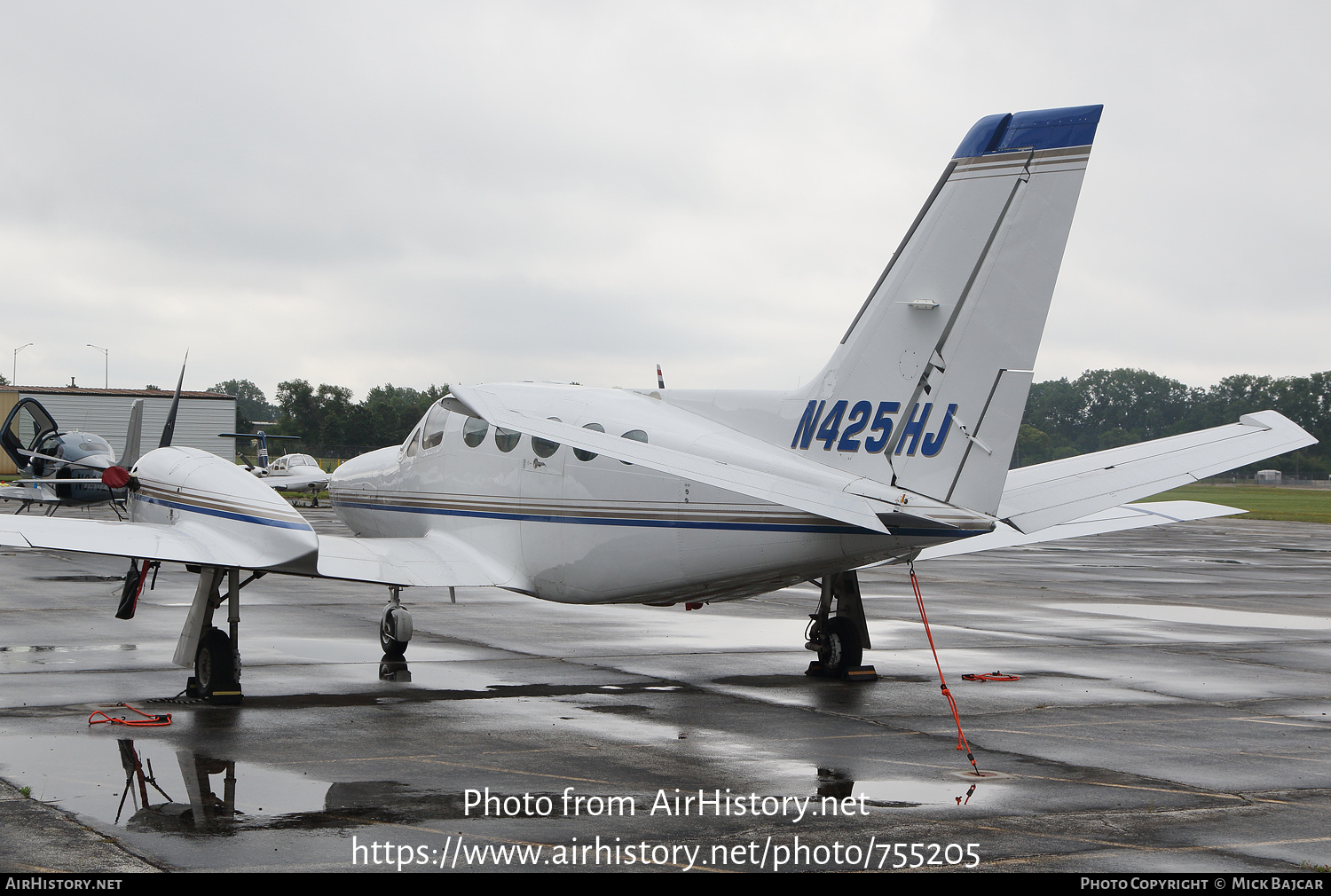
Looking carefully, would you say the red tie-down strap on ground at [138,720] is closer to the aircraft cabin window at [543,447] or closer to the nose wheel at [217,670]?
the nose wheel at [217,670]

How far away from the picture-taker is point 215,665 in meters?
12.6

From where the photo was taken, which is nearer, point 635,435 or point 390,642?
point 635,435

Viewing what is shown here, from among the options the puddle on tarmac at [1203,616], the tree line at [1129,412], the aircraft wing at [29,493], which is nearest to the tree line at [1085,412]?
the tree line at [1129,412]

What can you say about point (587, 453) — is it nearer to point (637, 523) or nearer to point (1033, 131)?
point (637, 523)

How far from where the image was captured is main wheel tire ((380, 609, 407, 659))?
15.1 meters

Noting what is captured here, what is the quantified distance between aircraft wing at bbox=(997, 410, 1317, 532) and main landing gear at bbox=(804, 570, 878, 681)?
2556 millimetres

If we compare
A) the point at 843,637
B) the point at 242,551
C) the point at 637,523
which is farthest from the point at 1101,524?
the point at 242,551

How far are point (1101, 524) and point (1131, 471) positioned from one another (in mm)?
2578

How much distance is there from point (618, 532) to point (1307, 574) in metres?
25.7

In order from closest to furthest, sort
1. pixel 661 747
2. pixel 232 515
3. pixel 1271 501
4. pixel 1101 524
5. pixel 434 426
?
pixel 661 747, pixel 232 515, pixel 1101 524, pixel 434 426, pixel 1271 501

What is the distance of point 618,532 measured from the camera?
41.5 feet

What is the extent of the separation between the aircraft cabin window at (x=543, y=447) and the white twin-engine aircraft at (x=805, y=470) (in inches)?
3.0

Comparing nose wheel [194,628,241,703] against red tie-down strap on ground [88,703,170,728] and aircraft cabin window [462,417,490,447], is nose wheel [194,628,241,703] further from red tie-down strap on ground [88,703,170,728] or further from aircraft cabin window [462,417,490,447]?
aircraft cabin window [462,417,490,447]

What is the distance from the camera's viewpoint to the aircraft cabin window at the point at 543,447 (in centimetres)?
1348
